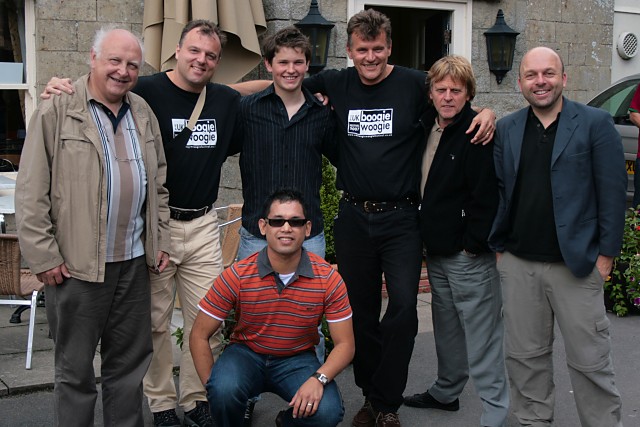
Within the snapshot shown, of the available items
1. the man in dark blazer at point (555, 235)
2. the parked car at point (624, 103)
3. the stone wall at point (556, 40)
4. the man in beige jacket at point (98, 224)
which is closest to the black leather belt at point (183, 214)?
the man in beige jacket at point (98, 224)

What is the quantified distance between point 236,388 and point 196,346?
280 millimetres

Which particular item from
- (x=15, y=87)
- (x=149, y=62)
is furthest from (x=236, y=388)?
(x=15, y=87)

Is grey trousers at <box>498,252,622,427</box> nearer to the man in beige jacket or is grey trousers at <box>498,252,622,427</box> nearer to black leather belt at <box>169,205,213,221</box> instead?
black leather belt at <box>169,205,213,221</box>

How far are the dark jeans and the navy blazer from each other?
854mm

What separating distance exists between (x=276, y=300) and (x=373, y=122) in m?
1.17

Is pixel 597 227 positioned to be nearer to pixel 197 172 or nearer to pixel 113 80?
pixel 197 172

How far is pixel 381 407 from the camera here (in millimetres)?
4543

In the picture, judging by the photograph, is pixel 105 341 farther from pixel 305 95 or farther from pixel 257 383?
pixel 305 95

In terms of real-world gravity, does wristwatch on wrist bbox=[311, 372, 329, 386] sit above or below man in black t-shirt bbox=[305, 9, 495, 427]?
below

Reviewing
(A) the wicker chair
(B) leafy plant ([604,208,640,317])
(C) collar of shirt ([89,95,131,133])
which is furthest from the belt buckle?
(B) leafy plant ([604,208,640,317])

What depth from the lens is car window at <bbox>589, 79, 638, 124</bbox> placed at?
971cm

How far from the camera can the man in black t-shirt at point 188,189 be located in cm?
435

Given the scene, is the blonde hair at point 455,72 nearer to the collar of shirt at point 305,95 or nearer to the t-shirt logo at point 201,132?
the collar of shirt at point 305,95

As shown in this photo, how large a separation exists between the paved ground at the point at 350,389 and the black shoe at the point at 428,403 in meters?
0.04
